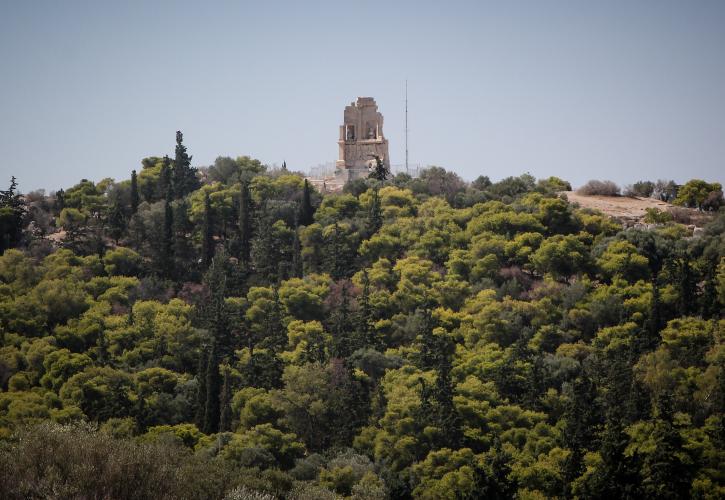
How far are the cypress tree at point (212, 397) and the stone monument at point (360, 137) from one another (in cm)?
3243

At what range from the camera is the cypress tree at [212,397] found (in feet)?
174

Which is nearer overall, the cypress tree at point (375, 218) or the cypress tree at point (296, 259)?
the cypress tree at point (296, 259)

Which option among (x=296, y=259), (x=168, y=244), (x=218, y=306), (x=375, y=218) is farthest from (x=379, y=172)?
(x=218, y=306)

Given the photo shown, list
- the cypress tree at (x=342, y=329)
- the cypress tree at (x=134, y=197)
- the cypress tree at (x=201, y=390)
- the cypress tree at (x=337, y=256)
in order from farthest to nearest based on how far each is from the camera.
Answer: the cypress tree at (x=134, y=197), the cypress tree at (x=337, y=256), the cypress tree at (x=342, y=329), the cypress tree at (x=201, y=390)

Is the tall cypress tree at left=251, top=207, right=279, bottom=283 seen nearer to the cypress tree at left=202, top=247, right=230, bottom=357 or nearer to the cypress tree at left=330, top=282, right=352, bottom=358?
the cypress tree at left=202, top=247, right=230, bottom=357

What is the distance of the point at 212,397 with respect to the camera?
53.8 metres

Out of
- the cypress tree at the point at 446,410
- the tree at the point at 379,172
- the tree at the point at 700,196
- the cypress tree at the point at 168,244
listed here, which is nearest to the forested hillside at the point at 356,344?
the cypress tree at the point at 446,410

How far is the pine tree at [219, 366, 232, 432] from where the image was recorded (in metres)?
52.8

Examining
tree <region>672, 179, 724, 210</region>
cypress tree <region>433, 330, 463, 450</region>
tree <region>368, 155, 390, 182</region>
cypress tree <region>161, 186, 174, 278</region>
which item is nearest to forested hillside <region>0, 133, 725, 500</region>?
cypress tree <region>433, 330, 463, 450</region>

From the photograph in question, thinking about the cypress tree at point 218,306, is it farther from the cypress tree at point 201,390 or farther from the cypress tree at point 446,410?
the cypress tree at point 446,410

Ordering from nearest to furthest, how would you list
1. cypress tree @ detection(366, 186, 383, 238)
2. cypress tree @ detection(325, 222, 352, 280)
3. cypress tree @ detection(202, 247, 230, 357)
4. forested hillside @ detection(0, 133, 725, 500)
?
forested hillside @ detection(0, 133, 725, 500) < cypress tree @ detection(202, 247, 230, 357) < cypress tree @ detection(325, 222, 352, 280) < cypress tree @ detection(366, 186, 383, 238)

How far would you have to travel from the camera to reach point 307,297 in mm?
63344

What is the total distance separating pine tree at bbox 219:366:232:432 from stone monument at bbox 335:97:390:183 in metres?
33.1

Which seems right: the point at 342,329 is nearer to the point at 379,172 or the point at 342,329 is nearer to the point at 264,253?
the point at 264,253
